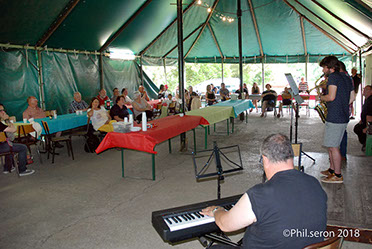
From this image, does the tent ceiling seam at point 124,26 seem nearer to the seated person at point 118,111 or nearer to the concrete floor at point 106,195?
the seated person at point 118,111

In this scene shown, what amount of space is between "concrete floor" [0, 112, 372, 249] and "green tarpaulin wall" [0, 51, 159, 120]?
2.13 meters

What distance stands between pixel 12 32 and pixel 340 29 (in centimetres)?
909

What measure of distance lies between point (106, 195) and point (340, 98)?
3151mm

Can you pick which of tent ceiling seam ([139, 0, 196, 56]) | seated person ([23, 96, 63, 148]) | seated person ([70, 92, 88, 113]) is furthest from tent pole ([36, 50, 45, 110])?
tent ceiling seam ([139, 0, 196, 56])

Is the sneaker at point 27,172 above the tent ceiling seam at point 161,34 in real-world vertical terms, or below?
below

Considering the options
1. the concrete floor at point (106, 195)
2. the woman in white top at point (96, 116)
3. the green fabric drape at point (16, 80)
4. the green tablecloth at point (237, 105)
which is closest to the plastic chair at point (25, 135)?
the concrete floor at point (106, 195)

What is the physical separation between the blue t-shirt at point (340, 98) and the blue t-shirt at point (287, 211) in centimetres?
254

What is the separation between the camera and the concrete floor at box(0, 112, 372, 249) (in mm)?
2859

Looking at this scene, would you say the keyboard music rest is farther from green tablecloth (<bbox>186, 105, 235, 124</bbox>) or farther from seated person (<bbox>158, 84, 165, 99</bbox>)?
seated person (<bbox>158, 84, 165, 99</bbox>)

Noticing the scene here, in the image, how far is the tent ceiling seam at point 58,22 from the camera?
281 inches

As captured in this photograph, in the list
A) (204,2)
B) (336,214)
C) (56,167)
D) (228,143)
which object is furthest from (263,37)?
(336,214)

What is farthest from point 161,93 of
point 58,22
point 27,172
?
point 27,172

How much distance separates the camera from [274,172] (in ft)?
5.10

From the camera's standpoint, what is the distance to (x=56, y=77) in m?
8.43
